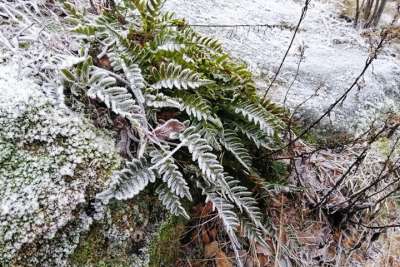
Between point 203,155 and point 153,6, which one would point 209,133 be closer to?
point 203,155

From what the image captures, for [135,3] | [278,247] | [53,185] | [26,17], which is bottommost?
[278,247]

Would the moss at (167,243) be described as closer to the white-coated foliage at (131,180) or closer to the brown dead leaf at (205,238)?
the brown dead leaf at (205,238)

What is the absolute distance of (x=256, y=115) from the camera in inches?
82.3

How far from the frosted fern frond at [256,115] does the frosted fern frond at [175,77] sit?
282 mm

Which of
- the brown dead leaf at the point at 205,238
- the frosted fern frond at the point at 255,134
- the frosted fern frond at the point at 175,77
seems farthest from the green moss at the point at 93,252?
the frosted fern frond at the point at 255,134

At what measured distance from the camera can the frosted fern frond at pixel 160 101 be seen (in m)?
1.90

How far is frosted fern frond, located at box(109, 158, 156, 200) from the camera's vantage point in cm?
166

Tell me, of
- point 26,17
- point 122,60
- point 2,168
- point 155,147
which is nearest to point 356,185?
point 155,147

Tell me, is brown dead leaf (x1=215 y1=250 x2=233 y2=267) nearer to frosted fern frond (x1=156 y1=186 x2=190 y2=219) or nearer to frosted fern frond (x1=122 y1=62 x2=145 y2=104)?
frosted fern frond (x1=156 y1=186 x2=190 y2=219)

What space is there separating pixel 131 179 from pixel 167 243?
0.39m

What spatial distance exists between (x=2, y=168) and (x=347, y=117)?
2.18 meters

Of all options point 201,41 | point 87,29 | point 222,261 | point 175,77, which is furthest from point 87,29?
point 222,261

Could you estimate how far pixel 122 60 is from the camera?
1.93 metres

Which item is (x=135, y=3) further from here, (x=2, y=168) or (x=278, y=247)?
(x=278, y=247)
